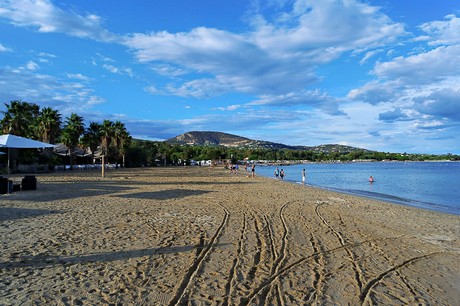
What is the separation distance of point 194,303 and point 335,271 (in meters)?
2.69

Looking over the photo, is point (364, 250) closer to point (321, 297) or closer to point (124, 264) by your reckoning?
point (321, 297)

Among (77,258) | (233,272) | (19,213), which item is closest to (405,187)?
(233,272)

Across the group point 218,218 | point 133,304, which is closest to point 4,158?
point 218,218

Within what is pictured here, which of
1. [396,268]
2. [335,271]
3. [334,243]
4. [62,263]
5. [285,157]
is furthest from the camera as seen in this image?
[285,157]

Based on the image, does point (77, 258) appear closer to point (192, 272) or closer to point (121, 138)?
point (192, 272)

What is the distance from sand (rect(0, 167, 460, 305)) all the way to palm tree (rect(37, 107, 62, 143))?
2909 cm

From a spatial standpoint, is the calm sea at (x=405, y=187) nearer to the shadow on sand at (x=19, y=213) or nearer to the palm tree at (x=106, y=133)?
the shadow on sand at (x=19, y=213)

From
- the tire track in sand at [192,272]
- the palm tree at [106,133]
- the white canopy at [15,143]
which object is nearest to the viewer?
the tire track in sand at [192,272]

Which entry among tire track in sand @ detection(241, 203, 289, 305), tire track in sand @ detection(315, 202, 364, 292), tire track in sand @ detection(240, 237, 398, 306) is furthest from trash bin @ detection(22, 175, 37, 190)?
tire track in sand @ detection(240, 237, 398, 306)

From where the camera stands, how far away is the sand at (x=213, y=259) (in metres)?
4.32

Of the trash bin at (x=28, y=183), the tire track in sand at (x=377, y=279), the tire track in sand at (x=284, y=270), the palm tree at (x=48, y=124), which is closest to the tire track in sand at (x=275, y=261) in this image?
the tire track in sand at (x=284, y=270)

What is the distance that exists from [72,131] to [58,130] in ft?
6.41

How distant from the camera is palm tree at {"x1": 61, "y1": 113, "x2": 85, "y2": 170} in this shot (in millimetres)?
38672

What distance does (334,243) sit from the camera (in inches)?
292
